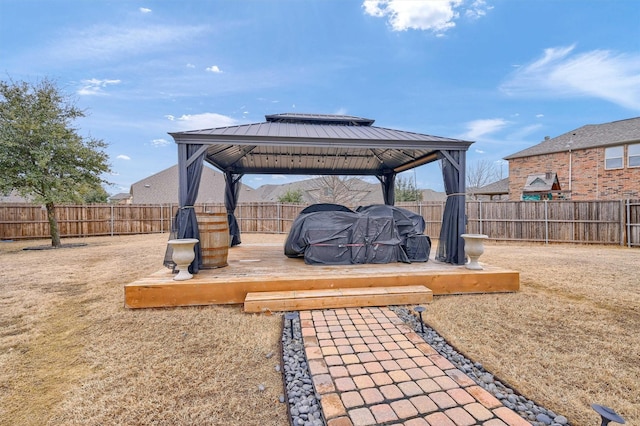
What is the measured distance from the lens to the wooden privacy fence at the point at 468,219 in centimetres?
951

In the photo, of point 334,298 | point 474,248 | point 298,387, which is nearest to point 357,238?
point 334,298

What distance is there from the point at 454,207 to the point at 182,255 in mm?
4370

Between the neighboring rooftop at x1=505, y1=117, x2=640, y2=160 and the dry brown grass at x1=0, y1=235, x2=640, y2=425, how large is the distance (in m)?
12.2

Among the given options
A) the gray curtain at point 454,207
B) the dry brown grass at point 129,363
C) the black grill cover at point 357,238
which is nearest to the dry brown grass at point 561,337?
the gray curtain at point 454,207

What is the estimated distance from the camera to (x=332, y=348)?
248cm

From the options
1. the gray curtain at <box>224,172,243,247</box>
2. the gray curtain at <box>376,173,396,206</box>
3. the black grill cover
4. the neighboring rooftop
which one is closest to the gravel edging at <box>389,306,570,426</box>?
the black grill cover

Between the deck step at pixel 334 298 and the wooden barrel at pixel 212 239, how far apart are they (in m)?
1.12

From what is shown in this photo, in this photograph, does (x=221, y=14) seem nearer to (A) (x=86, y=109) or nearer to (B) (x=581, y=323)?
(A) (x=86, y=109)

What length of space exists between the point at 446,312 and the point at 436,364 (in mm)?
1432

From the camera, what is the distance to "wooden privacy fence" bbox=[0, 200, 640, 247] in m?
9.51

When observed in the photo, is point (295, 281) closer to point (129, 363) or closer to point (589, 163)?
point (129, 363)

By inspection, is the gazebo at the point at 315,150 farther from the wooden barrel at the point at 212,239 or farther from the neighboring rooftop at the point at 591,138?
the neighboring rooftop at the point at 591,138

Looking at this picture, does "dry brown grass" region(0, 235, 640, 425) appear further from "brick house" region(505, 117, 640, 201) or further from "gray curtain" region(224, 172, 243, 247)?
"brick house" region(505, 117, 640, 201)

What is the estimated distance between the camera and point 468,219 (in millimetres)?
11547
